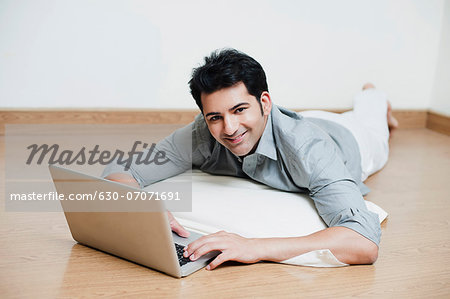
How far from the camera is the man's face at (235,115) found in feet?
4.80

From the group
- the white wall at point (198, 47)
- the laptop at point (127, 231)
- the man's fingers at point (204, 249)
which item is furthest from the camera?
the white wall at point (198, 47)

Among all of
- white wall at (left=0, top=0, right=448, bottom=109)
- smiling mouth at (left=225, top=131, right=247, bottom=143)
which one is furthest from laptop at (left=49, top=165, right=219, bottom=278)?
white wall at (left=0, top=0, right=448, bottom=109)

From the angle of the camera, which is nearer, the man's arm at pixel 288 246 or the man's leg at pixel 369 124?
the man's arm at pixel 288 246

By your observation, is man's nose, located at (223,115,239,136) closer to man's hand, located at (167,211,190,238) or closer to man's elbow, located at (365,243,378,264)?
man's hand, located at (167,211,190,238)

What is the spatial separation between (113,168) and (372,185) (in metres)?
1.16

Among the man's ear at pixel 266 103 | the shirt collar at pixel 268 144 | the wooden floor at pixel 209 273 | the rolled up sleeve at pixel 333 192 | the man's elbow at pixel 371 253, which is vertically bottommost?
the wooden floor at pixel 209 273

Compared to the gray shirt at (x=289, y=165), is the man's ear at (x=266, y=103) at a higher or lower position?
higher

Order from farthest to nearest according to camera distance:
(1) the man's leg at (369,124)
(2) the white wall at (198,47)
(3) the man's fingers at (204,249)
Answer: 1. (2) the white wall at (198,47)
2. (1) the man's leg at (369,124)
3. (3) the man's fingers at (204,249)

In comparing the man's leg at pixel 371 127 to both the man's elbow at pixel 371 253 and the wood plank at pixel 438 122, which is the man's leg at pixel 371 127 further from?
the man's elbow at pixel 371 253

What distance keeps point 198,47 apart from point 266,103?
1531 mm

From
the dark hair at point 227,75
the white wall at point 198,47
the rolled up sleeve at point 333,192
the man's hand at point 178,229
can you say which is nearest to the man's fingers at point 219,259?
the man's hand at point 178,229

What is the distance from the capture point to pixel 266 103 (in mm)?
1568

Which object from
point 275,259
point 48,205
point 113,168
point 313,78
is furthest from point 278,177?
point 313,78

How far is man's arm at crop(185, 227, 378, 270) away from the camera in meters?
1.35
